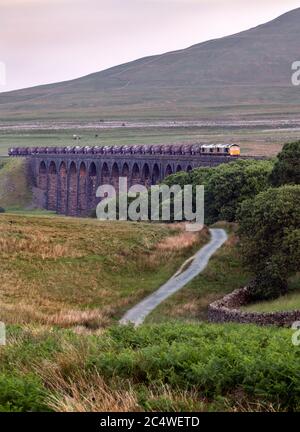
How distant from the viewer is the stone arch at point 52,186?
444ft

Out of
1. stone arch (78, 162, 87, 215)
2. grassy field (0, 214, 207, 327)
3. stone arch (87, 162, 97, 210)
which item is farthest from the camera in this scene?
stone arch (78, 162, 87, 215)

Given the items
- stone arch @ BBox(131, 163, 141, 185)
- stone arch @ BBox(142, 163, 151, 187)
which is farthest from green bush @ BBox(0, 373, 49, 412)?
stone arch @ BBox(131, 163, 141, 185)

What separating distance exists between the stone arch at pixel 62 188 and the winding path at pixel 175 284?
83.6 metres

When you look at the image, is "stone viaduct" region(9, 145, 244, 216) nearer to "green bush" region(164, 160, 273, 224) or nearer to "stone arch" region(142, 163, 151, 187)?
"stone arch" region(142, 163, 151, 187)

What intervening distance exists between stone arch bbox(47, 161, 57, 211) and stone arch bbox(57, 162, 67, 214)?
2.97ft

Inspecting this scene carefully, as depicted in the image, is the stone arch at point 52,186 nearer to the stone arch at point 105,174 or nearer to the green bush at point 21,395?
the stone arch at point 105,174

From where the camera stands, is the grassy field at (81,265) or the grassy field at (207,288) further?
the grassy field at (207,288)

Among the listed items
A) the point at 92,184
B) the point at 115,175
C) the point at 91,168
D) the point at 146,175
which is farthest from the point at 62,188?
the point at 146,175

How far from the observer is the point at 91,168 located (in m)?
127

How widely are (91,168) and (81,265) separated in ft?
281

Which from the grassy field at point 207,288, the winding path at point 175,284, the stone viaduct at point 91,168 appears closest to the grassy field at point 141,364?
the grassy field at point 207,288

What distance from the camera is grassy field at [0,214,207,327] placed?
33.9 metres

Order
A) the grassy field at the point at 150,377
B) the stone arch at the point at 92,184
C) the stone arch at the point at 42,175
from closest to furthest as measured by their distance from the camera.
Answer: the grassy field at the point at 150,377 < the stone arch at the point at 92,184 < the stone arch at the point at 42,175
